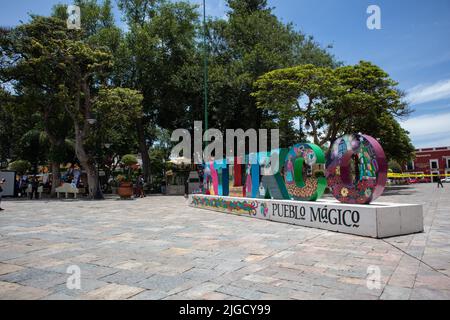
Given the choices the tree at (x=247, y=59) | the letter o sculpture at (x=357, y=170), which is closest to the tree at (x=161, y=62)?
the tree at (x=247, y=59)

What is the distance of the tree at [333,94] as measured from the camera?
22.3 metres

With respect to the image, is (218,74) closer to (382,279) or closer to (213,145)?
(213,145)

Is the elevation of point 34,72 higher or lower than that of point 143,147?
higher

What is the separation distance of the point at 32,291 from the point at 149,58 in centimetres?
2655

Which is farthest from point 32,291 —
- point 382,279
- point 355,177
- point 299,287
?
point 355,177

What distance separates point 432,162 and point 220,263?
71.9 m

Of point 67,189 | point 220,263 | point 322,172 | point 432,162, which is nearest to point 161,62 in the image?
point 67,189

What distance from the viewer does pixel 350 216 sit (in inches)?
320

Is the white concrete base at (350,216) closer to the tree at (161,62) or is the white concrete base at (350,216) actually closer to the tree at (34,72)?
the tree at (34,72)

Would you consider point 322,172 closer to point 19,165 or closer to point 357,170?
point 357,170

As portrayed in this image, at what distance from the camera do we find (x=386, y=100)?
23.4m

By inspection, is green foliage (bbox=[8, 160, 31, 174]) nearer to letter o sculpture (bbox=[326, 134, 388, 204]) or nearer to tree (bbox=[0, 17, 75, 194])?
tree (bbox=[0, 17, 75, 194])

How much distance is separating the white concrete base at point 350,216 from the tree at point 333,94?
13.3 metres

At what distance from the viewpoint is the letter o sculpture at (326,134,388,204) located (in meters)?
8.08
